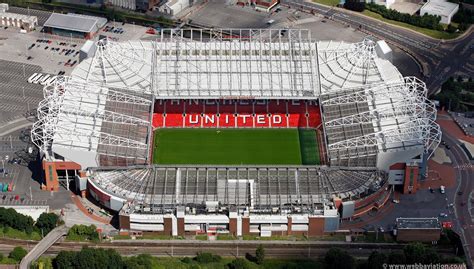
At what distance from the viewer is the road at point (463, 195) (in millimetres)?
169375

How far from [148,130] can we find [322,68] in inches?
1580

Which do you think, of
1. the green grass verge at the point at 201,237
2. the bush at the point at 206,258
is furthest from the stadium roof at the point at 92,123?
the bush at the point at 206,258

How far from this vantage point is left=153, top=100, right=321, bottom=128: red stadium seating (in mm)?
197625

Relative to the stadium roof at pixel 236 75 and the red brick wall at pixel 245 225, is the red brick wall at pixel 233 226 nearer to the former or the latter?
the red brick wall at pixel 245 225

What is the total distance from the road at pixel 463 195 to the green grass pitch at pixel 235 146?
93.6 feet

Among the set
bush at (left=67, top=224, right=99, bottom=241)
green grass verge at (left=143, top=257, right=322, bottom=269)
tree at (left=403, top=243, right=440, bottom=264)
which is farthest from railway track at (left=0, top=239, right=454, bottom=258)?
tree at (left=403, top=243, right=440, bottom=264)

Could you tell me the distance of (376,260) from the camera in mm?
156125

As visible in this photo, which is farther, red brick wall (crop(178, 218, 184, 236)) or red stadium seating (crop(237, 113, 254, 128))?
red stadium seating (crop(237, 113, 254, 128))

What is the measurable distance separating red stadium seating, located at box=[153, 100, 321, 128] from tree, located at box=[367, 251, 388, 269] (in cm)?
4607

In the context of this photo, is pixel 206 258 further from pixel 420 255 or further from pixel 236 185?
pixel 420 255

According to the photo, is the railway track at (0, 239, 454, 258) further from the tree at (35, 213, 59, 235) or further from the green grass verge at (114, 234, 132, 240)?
the tree at (35, 213, 59, 235)

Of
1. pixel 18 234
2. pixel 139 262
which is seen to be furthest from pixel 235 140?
pixel 18 234

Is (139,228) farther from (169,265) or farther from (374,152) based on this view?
(374,152)

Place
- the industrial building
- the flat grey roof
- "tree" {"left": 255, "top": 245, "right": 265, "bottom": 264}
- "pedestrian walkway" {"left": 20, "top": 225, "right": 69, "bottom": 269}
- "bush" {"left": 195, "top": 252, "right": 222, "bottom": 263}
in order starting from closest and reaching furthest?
"pedestrian walkway" {"left": 20, "top": 225, "right": 69, "bottom": 269} < "tree" {"left": 255, "top": 245, "right": 265, "bottom": 264} < "bush" {"left": 195, "top": 252, "right": 222, "bottom": 263} < the industrial building < the flat grey roof
